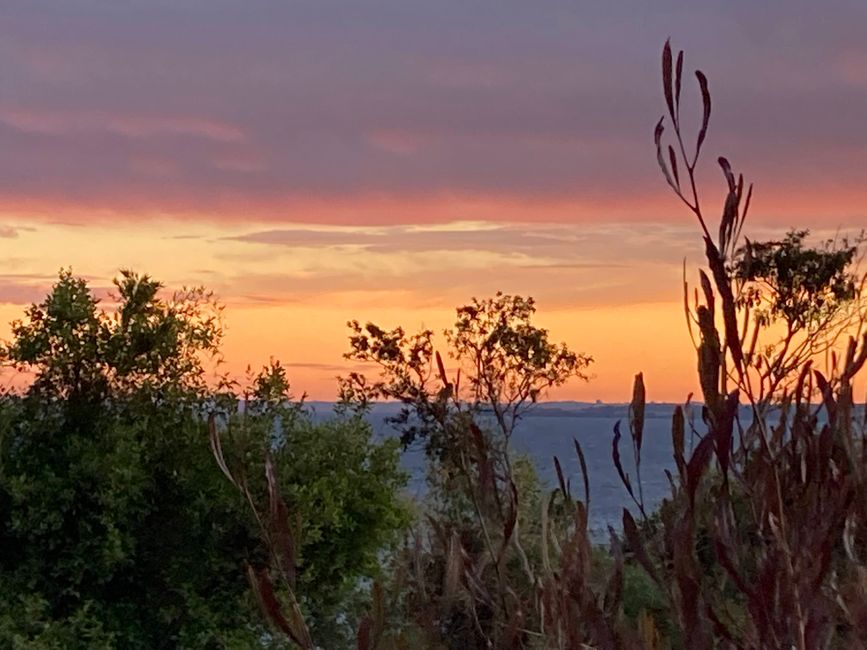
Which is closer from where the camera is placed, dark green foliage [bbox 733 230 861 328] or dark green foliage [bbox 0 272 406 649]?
dark green foliage [bbox 0 272 406 649]

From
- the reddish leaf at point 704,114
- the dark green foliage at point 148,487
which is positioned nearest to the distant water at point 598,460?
the dark green foliage at point 148,487

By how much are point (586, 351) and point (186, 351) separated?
902cm

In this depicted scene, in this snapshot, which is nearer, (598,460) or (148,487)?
(148,487)

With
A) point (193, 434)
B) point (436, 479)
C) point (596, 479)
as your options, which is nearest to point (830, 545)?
point (193, 434)

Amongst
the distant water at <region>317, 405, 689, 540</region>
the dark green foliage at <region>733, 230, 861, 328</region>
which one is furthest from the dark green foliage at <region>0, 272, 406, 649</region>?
the dark green foliage at <region>733, 230, 861, 328</region>

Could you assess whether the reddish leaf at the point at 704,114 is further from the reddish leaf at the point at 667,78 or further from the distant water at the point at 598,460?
the distant water at the point at 598,460

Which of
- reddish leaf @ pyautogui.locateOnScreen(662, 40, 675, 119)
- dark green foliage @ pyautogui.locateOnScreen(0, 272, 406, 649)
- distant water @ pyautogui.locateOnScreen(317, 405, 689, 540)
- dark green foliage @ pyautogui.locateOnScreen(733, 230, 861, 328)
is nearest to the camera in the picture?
reddish leaf @ pyautogui.locateOnScreen(662, 40, 675, 119)

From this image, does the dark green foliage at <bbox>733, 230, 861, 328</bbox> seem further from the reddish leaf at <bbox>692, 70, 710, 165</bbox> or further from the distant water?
the reddish leaf at <bbox>692, 70, 710, 165</bbox>

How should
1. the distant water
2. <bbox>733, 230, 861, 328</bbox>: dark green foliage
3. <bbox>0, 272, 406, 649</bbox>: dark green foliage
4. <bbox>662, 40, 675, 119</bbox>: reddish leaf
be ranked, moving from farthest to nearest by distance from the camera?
the distant water
<bbox>733, 230, 861, 328</bbox>: dark green foliage
<bbox>0, 272, 406, 649</bbox>: dark green foliage
<bbox>662, 40, 675, 119</bbox>: reddish leaf

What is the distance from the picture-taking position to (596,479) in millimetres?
77688

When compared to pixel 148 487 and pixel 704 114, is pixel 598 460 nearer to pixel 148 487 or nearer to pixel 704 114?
pixel 148 487

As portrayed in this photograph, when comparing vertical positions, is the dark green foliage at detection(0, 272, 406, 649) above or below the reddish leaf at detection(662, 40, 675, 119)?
below

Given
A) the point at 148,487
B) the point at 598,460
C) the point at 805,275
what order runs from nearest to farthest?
the point at 148,487 < the point at 805,275 < the point at 598,460

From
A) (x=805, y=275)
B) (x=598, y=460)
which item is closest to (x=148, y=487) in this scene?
(x=805, y=275)
